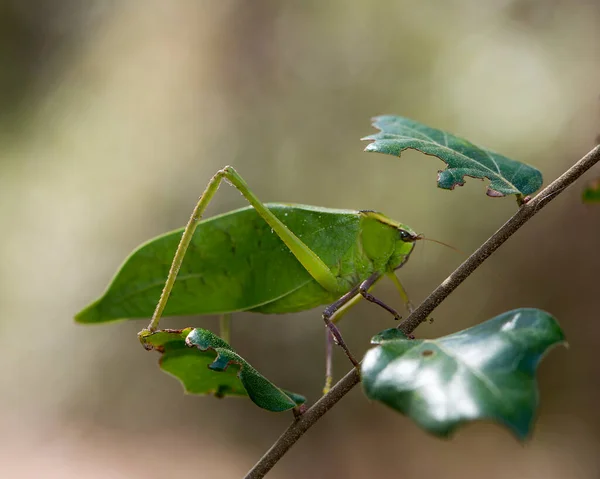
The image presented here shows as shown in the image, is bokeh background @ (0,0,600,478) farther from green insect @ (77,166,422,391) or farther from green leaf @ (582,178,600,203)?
green insect @ (77,166,422,391)

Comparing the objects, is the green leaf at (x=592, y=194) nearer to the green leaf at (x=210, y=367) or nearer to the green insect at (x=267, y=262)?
the green insect at (x=267, y=262)

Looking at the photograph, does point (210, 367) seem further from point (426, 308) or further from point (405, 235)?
point (405, 235)

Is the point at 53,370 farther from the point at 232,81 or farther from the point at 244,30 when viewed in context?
the point at 244,30

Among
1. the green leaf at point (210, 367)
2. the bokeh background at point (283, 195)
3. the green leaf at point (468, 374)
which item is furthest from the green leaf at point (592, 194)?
the bokeh background at point (283, 195)

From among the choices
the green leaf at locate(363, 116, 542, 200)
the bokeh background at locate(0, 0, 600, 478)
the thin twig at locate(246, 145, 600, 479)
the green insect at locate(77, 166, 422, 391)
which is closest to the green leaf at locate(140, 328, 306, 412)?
the thin twig at locate(246, 145, 600, 479)

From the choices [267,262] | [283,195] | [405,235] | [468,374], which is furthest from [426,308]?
[283,195]

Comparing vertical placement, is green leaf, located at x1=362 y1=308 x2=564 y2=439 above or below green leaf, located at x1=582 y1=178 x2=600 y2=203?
above
